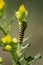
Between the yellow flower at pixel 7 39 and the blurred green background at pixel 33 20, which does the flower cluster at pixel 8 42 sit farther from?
the blurred green background at pixel 33 20

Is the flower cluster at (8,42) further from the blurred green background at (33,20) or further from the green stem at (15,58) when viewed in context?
the blurred green background at (33,20)

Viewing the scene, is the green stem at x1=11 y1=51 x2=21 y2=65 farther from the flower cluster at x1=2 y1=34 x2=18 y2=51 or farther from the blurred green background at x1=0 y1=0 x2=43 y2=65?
the blurred green background at x1=0 y1=0 x2=43 y2=65

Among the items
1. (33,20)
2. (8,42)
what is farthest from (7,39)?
(33,20)

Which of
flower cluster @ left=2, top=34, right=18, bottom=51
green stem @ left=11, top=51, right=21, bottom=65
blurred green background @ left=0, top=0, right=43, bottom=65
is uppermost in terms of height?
flower cluster @ left=2, top=34, right=18, bottom=51

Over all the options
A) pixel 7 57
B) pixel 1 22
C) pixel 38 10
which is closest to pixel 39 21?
pixel 38 10

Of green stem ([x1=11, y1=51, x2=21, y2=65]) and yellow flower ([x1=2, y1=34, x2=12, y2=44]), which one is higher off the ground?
yellow flower ([x1=2, y1=34, x2=12, y2=44])

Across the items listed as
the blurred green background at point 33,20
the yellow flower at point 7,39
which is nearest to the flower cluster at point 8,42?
the yellow flower at point 7,39

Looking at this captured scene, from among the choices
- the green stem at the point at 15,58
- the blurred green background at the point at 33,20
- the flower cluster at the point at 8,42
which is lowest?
the blurred green background at the point at 33,20

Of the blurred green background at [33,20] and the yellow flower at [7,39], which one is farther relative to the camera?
the blurred green background at [33,20]

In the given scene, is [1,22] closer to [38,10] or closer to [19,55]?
[19,55]

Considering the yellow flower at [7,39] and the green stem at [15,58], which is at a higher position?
the yellow flower at [7,39]

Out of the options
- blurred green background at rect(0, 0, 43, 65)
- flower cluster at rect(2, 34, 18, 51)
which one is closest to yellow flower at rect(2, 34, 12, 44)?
flower cluster at rect(2, 34, 18, 51)

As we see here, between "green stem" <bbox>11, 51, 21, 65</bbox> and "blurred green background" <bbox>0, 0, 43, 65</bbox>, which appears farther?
"blurred green background" <bbox>0, 0, 43, 65</bbox>
